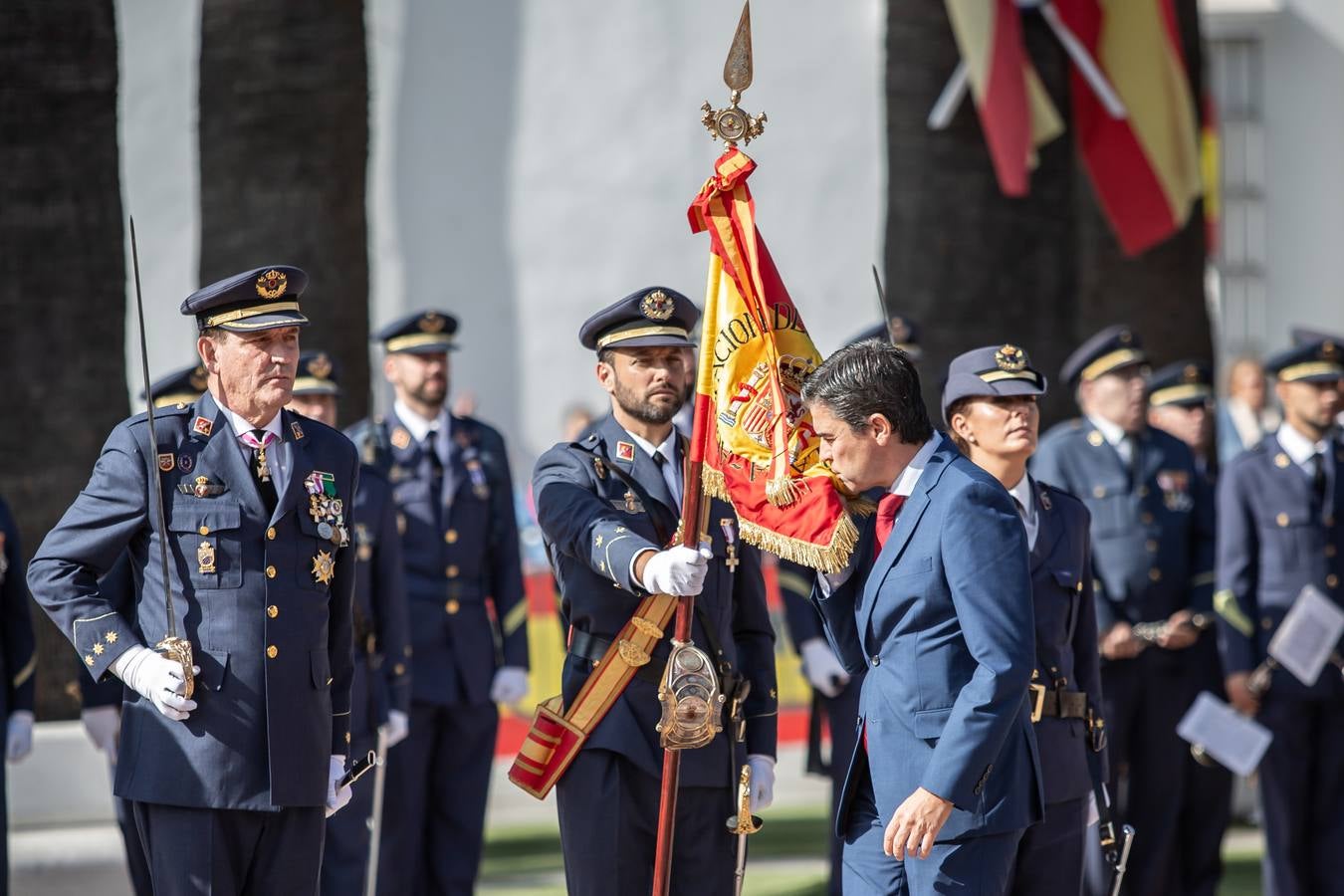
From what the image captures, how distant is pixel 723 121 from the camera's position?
17.7 ft

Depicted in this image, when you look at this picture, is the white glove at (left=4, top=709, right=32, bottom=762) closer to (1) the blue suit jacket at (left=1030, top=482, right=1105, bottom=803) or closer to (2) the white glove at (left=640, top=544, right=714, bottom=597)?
(2) the white glove at (left=640, top=544, right=714, bottom=597)

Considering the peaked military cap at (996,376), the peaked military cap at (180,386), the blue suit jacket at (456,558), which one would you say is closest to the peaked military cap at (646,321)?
the peaked military cap at (996,376)

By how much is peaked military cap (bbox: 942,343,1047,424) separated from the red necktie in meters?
1.06

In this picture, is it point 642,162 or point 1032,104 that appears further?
point 642,162

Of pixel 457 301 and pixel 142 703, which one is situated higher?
pixel 457 301

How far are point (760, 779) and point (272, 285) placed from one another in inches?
77.2

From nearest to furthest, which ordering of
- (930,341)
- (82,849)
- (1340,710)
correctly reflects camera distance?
(82,849) → (1340,710) → (930,341)

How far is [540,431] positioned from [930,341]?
4.15m

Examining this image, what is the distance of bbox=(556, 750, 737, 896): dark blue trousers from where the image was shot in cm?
558

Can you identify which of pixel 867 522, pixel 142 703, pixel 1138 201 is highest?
pixel 1138 201

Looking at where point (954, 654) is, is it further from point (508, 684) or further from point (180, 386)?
point (508, 684)

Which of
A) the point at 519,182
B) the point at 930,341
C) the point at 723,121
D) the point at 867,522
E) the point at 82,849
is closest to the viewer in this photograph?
the point at 867,522

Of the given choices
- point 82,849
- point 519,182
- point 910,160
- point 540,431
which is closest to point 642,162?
point 519,182

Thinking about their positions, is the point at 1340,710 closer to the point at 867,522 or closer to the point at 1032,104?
the point at 1032,104
